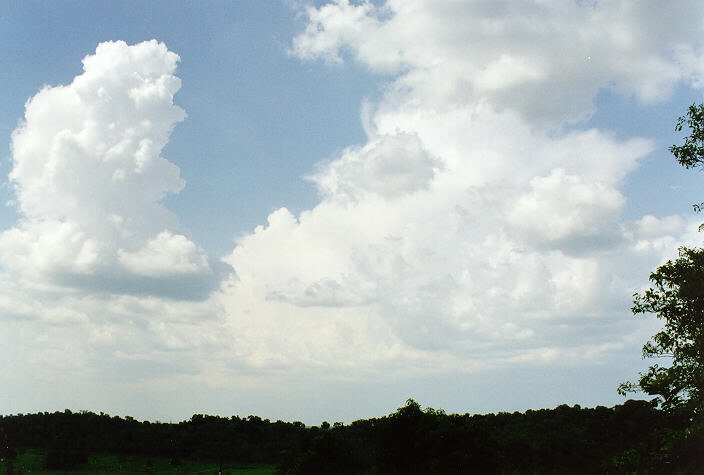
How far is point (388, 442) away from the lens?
245 feet

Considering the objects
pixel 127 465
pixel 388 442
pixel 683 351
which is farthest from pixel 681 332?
pixel 127 465

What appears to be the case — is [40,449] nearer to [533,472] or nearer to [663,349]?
[533,472]

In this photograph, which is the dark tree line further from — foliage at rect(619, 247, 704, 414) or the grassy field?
foliage at rect(619, 247, 704, 414)

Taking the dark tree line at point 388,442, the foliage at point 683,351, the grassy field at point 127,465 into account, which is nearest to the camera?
the foliage at point 683,351

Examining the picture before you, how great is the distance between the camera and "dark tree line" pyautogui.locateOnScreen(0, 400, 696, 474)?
69562 millimetres

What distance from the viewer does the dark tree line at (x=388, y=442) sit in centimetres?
6956

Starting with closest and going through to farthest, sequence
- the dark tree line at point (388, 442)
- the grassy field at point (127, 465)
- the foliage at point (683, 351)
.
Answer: the foliage at point (683, 351) → the grassy field at point (127, 465) → the dark tree line at point (388, 442)

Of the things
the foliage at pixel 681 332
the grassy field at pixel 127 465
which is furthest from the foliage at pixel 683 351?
the grassy field at pixel 127 465

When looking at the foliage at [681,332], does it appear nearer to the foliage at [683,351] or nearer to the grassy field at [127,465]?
the foliage at [683,351]

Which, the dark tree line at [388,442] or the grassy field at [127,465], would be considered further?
the dark tree line at [388,442]

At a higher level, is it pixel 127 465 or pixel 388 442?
pixel 388 442

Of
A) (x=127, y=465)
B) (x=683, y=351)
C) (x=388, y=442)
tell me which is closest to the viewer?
(x=683, y=351)

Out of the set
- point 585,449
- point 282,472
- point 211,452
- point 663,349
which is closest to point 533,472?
point 585,449

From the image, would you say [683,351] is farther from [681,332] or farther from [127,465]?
[127,465]
